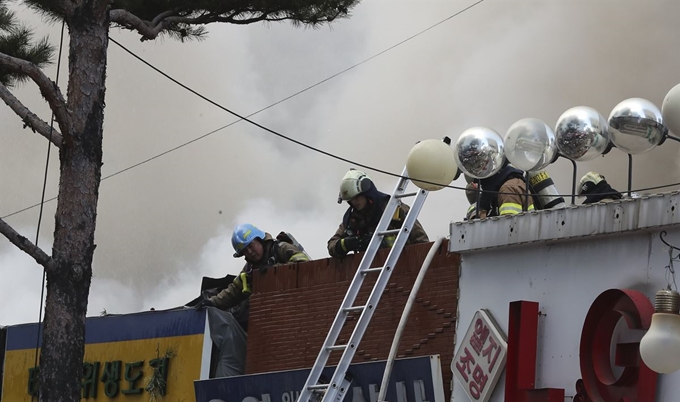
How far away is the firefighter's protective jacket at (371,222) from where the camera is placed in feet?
34.5

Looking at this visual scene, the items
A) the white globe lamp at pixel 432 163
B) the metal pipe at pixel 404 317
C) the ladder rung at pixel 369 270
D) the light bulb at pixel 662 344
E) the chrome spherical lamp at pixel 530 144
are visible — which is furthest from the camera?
the ladder rung at pixel 369 270

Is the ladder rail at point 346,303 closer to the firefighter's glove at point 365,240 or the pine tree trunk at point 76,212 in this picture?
the firefighter's glove at point 365,240

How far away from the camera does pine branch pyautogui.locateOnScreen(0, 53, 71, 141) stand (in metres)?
10.1

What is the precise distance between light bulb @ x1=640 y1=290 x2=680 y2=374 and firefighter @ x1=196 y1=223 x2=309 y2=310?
504 cm

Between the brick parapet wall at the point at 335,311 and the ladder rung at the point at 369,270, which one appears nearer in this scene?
the brick parapet wall at the point at 335,311

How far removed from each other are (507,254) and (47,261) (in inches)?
143

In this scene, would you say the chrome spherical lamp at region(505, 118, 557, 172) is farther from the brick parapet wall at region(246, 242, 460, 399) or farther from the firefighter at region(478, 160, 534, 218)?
the brick parapet wall at region(246, 242, 460, 399)

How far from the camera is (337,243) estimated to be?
1087 cm

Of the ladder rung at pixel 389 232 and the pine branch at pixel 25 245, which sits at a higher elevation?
the ladder rung at pixel 389 232

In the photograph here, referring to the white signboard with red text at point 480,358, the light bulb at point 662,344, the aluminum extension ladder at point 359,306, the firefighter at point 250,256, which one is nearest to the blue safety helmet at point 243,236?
the firefighter at point 250,256

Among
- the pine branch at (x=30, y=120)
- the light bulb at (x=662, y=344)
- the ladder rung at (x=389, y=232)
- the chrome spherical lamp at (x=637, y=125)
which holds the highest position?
the pine branch at (x=30, y=120)

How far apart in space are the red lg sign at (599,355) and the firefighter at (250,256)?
3552mm

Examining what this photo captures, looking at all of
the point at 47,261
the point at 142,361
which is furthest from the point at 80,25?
the point at 142,361

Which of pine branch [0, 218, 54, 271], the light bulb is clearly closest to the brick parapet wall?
pine branch [0, 218, 54, 271]
